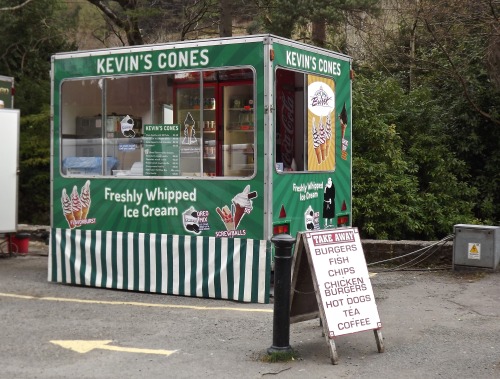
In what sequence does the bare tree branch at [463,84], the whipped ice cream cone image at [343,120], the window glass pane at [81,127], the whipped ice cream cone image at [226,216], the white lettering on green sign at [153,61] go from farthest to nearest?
the bare tree branch at [463,84], the whipped ice cream cone image at [343,120], the window glass pane at [81,127], the white lettering on green sign at [153,61], the whipped ice cream cone image at [226,216]

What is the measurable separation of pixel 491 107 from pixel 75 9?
18830 millimetres

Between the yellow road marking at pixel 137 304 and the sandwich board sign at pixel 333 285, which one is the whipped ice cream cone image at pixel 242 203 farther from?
the sandwich board sign at pixel 333 285

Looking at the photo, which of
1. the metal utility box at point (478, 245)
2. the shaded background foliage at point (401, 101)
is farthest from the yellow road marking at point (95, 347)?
the shaded background foliage at point (401, 101)

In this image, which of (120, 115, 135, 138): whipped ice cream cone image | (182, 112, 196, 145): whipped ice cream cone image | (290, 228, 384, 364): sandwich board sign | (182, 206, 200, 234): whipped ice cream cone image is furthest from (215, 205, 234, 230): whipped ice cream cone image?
(290, 228, 384, 364): sandwich board sign

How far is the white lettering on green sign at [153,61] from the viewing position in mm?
9977

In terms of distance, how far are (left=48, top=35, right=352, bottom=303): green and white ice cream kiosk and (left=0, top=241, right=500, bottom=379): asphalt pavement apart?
17.5 inches

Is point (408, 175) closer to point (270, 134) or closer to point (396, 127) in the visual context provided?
point (396, 127)

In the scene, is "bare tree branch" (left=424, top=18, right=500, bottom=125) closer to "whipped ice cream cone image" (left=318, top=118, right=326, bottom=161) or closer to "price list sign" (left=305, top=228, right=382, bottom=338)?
"whipped ice cream cone image" (left=318, top=118, right=326, bottom=161)

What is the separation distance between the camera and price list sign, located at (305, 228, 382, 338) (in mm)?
6965

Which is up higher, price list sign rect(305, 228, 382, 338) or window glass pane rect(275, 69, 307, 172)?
window glass pane rect(275, 69, 307, 172)

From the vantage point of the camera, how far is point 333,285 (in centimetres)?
707

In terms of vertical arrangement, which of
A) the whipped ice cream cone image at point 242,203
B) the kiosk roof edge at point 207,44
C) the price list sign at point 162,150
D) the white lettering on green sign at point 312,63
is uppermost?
the kiosk roof edge at point 207,44

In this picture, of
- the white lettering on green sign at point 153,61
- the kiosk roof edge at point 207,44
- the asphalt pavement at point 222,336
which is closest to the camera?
the asphalt pavement at point 222,336

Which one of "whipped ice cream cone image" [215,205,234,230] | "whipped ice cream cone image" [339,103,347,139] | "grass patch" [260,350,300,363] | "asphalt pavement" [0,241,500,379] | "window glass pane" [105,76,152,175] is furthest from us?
"whipped ice cream cone image" [339,103,347,139]
